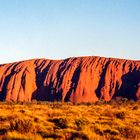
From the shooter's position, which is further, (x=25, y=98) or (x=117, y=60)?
(x=117, y=60)

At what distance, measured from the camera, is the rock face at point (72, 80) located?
70.2m

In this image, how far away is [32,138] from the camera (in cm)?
1133

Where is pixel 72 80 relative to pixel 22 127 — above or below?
above

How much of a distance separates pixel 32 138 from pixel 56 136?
3.59 ft

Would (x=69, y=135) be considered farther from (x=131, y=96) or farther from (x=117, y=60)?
(x=117, y=60)

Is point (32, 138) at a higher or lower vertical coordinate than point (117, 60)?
lower

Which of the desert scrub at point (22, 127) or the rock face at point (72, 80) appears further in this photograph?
the rock face at point (72, 80)

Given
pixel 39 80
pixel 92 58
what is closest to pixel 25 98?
pixel 39 80

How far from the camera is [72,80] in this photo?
7462 centimetres

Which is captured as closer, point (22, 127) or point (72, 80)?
point (22, 127)

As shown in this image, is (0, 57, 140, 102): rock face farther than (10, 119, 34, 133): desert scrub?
Yes

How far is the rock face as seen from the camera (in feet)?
230

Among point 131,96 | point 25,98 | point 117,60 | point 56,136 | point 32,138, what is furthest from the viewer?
point 117,60

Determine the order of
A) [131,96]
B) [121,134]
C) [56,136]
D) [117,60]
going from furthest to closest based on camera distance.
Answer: [117,60] < [131,96] < [121,134] < [56,136]
